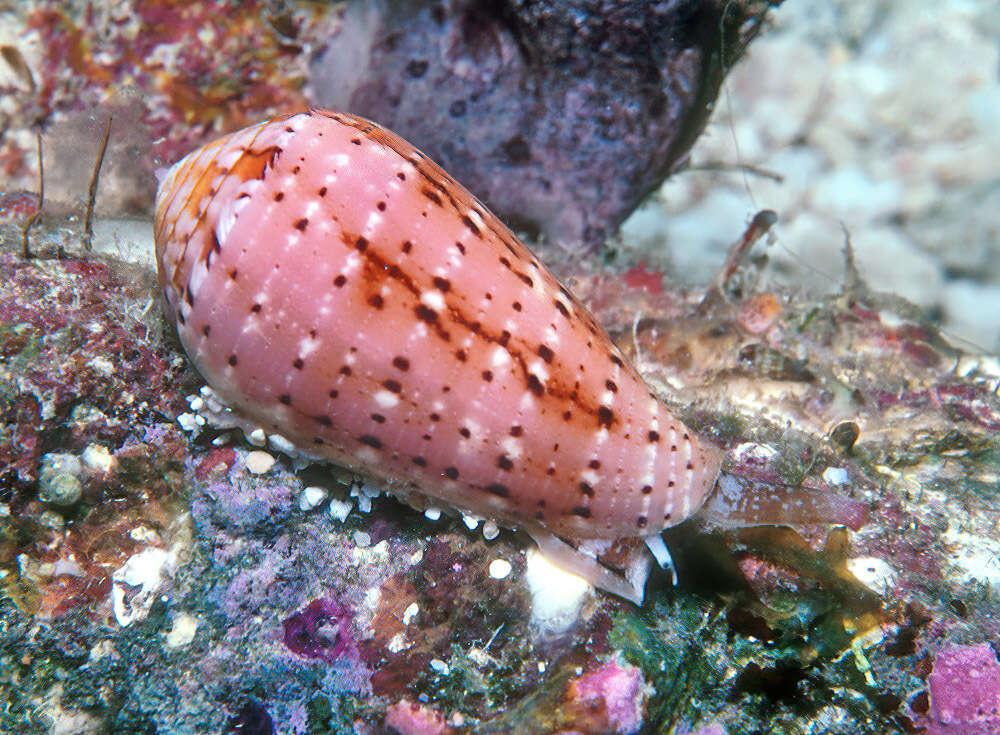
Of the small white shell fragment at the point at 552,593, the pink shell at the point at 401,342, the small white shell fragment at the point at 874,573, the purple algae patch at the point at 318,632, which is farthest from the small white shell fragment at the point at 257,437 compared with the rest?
the small white shell fragment at the point at 874,573

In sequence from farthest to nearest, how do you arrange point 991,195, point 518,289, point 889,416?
point 991,195 < point 889,416 < point 518,289

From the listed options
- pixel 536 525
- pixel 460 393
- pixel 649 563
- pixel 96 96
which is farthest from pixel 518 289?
pixel 96 96

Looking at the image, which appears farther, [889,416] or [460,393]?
[889,416]

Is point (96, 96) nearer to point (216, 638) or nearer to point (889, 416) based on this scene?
point (216, 638)

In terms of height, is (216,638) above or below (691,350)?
below

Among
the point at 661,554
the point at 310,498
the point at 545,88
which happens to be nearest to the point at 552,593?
the point at 661,554

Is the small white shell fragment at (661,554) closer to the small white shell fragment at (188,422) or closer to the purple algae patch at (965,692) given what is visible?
the purple algae patch at (965,692)

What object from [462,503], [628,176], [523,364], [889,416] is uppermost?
[628,176]
